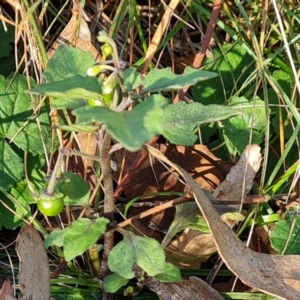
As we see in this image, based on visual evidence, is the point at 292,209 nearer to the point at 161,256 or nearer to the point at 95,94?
the point at 161,256

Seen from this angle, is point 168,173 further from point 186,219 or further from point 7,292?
point 7,292

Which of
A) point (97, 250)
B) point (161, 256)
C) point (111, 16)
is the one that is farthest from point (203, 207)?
point (111, 16)

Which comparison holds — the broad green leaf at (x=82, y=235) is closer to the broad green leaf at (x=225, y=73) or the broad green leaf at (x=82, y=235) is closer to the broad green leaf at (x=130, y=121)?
the broad green leaf at (x=130, y=121)

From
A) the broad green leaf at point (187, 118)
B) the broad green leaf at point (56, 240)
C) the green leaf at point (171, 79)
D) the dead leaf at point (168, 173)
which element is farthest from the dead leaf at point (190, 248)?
the green leaf at point (171, 79)

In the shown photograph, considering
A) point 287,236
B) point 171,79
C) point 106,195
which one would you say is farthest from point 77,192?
point 287,236

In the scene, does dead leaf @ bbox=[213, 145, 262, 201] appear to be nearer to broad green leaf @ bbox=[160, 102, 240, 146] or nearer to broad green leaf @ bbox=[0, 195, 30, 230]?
broad green leaf @ bbox=[160, 102, 240, 146]

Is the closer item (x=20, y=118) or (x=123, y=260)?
(x=123, y=260)
